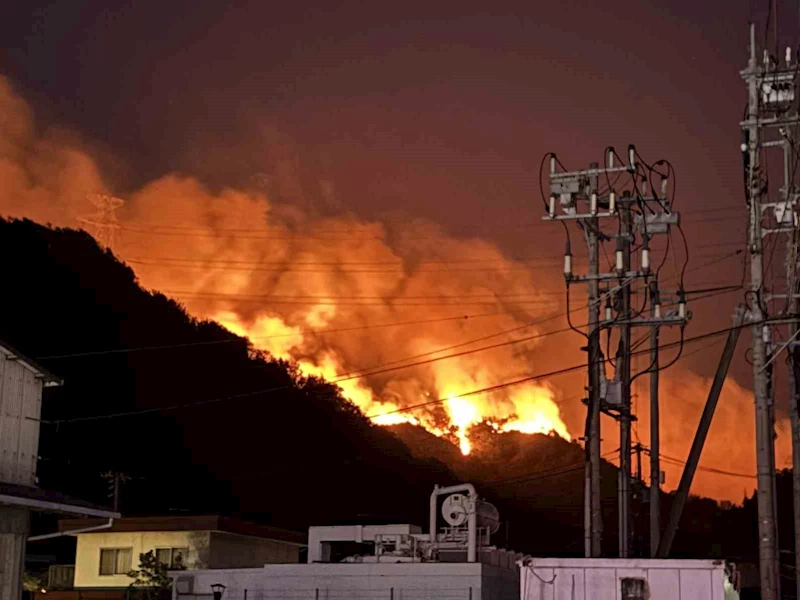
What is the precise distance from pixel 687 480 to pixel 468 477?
253 feet

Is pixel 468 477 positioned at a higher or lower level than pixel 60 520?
higher

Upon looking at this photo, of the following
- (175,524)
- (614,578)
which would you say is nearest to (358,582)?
(614,578)

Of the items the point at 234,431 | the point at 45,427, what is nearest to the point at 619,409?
the point at 45,427

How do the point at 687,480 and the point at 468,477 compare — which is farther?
the point at 468,477

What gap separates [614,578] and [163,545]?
74.9 feet

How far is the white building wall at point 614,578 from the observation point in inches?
1009

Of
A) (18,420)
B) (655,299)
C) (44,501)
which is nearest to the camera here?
(44,501)

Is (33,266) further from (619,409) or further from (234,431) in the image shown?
(619,409)

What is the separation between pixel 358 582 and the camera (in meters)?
32.4

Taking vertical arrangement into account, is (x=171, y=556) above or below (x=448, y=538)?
below

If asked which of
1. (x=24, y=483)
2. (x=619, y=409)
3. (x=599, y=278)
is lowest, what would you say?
(x=24, y=483)

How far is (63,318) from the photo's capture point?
297 ft

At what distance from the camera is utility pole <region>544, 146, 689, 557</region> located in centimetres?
2956

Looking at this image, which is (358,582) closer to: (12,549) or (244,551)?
(12,549)
